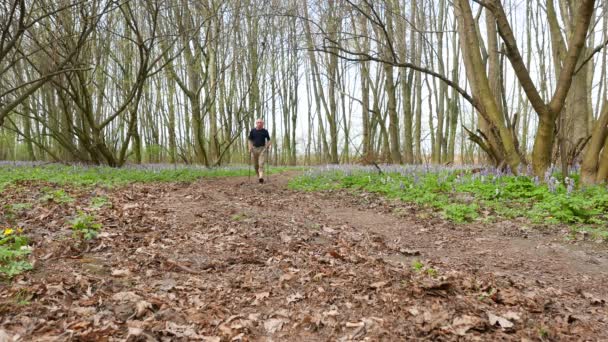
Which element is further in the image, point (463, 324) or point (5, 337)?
point (463, 324)

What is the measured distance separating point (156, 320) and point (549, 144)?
25.6ft

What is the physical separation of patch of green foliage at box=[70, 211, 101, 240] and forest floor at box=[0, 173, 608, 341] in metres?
0.10

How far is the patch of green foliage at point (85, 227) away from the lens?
170 inches

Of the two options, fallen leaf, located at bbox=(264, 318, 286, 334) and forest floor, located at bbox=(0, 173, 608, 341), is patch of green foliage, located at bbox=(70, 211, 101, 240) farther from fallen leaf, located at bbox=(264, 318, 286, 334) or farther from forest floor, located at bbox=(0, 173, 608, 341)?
fallen leaf, located at bbox=(264, 318, 286, 334)

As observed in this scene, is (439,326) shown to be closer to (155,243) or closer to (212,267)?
→ (212,267)

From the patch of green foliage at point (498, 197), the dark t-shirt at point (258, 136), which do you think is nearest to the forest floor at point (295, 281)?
the patch of green foliage at point (498, 197)

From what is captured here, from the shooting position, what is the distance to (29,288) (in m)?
2.86

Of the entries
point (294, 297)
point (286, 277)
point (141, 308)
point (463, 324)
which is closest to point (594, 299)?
point (463, 324)

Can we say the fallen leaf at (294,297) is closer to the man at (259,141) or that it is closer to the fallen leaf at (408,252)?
the fallen leaf at (408,252)

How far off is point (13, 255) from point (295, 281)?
8.49ft

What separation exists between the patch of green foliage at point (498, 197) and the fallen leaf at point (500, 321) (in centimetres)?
327

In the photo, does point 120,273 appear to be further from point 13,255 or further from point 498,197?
point 498,197

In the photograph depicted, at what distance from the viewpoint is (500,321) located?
8.81 feet

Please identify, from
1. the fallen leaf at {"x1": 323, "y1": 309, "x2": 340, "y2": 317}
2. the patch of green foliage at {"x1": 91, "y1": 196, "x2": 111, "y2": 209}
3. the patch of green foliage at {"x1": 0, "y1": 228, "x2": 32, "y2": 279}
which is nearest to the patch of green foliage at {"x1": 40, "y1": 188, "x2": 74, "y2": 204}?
the patch of green foliage at {"x1": 91, "y1": 196, "x2": 111, "y2": 209}
